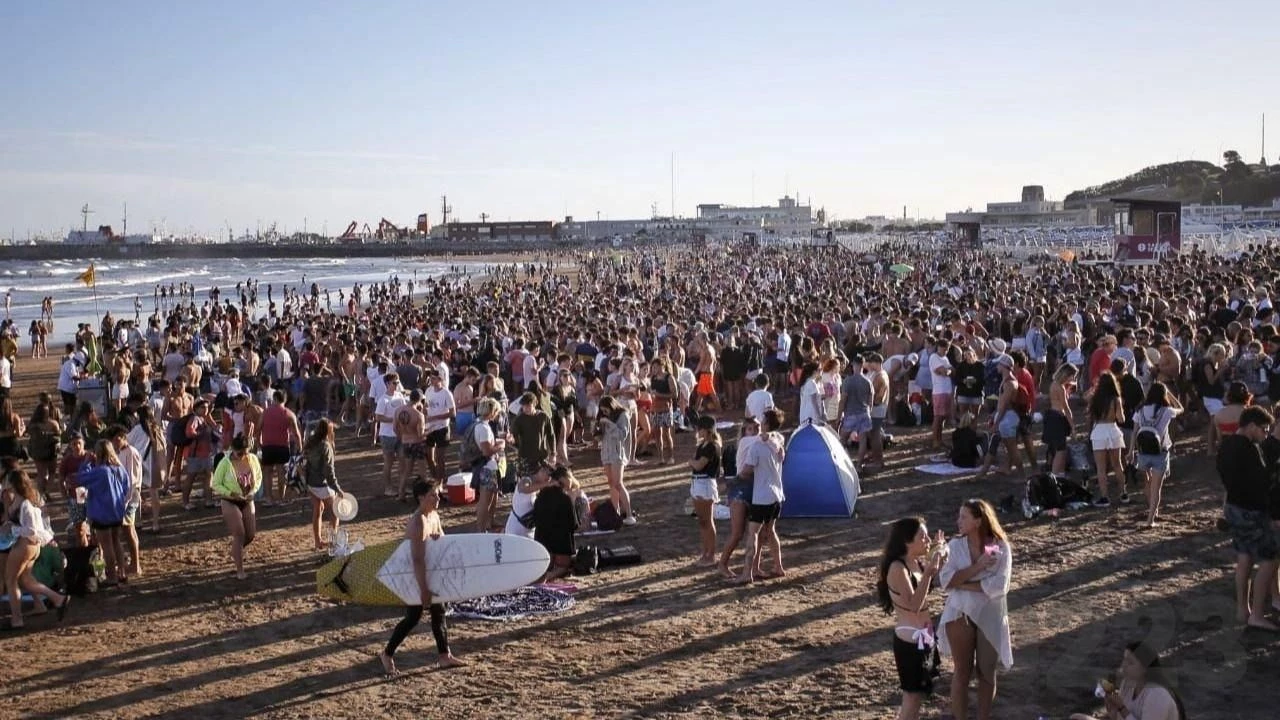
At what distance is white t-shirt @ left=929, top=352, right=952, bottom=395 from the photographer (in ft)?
44.9

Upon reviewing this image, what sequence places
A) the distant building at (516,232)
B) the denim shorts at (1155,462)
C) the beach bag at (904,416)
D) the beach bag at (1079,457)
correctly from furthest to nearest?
the distant building at (516,232), the beach bag at (904,416), the beach bag at (1079,457), the denim shorts at (1155,462)

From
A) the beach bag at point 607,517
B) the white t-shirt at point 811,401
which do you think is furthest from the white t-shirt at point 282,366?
the white t-shirt at point 811,401

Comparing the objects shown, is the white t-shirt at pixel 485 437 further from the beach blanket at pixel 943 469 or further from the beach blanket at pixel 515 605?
the beach blanket at pixel 943 469

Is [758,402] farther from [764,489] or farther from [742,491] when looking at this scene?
[764,489]

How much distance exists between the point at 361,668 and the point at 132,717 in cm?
139

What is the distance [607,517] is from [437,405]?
2.66 meters

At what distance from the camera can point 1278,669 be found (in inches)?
257

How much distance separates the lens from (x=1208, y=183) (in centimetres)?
11769

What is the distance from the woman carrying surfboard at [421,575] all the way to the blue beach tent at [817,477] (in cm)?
445

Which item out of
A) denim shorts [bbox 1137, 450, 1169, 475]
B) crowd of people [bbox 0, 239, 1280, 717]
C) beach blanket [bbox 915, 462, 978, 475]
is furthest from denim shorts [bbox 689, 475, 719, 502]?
beach blanket [bbox 915, 462, 978, 475]

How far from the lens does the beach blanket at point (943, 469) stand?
12289mm

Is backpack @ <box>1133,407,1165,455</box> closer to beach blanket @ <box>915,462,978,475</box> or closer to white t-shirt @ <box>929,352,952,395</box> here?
beach blanket @ <box>915,462,978,475</box>

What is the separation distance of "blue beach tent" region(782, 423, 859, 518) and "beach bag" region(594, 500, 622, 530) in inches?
65.3

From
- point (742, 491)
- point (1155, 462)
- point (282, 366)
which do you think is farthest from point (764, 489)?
point (282, 366)
